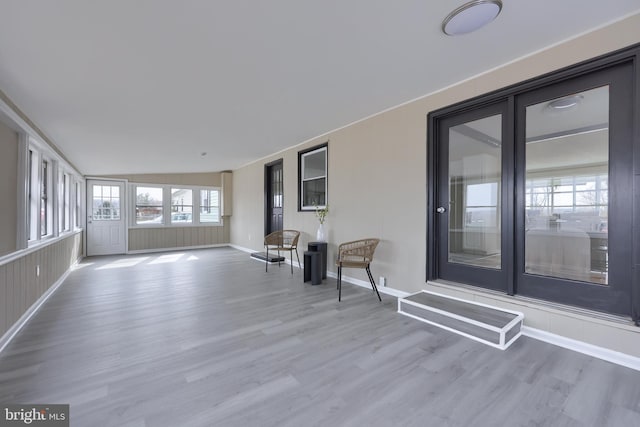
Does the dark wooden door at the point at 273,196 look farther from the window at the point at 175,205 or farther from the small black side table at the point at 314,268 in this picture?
the window at the point at 175,205

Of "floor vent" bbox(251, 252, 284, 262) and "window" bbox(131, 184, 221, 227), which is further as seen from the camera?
"window" bbox(131, 184, 221, 227)

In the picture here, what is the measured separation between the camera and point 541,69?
2.45m

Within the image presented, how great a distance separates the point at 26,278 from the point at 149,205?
5539 millimetres

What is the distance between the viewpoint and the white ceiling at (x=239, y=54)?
1775 millimetres

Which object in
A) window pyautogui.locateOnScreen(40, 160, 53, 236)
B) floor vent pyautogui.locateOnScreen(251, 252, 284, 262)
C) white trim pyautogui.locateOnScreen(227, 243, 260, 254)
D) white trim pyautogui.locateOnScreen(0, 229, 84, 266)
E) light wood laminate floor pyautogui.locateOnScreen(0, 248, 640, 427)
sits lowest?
light wood laminate floor pyautogui.locateOnScreen(0, 248, 640, 427)

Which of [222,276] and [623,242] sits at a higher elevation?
[623,242]

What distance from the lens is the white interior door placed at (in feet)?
23.5

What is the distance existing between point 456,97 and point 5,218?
15.3 ft

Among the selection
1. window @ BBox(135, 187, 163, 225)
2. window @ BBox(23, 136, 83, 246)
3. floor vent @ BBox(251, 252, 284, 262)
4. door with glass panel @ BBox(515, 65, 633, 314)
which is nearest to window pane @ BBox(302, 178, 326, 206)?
floor vent @ BBox(251, 252, 284, 262)

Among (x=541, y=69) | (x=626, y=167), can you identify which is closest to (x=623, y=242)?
(x=626, y=167)

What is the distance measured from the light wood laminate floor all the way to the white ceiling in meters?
2.28

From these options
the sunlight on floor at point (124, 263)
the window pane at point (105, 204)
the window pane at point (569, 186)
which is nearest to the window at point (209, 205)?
the window pane at point (105, 204)

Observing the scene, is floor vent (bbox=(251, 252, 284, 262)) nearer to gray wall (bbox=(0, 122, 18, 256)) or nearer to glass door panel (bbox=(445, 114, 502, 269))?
glass door panel (bbox=(445, 114, 502, 269))

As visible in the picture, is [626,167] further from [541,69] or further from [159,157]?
[159,157]
